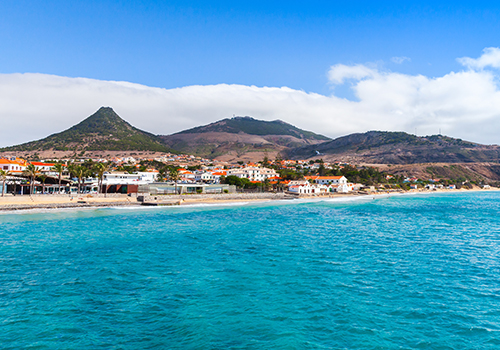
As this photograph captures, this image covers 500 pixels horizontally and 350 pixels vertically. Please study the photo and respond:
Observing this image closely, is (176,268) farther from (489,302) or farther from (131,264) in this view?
(489,302)

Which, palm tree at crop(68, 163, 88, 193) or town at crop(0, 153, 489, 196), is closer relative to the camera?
palm tree at crop(68, 163, 88, 193)

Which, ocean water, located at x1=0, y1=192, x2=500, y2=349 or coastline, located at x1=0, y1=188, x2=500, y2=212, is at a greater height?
coastline, located at x1=0, y1=188, x2=500, y2=212

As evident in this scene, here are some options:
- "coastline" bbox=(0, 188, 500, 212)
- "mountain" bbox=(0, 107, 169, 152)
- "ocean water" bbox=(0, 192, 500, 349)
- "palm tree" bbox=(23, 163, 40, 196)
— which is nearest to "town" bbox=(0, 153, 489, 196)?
"palm tree" bbox=(23, 163, 40, 196)

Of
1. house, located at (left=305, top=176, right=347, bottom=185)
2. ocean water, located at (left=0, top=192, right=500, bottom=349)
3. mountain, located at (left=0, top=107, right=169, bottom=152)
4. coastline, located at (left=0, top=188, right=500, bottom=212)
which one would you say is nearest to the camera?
ocean water, located at (left=0, top=192, right=500, bottom=349)

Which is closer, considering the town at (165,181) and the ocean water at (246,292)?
the ocean water at (246,292)

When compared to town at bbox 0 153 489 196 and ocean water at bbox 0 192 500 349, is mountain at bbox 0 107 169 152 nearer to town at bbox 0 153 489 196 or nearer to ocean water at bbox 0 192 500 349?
town at bbox 0 153 489 196

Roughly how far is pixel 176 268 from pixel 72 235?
1349cm

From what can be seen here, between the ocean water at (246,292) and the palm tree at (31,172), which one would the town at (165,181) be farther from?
the ocean water at (246,292)

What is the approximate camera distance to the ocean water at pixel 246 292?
891 cm

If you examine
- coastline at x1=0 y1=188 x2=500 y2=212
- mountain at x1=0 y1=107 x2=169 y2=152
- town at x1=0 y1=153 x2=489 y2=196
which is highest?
mountain at x1=0 y1=107 x2=169 y2=152

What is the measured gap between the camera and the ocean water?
8914 mm

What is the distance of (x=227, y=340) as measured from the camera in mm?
8672

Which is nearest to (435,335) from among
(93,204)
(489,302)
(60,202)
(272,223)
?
(489,302)

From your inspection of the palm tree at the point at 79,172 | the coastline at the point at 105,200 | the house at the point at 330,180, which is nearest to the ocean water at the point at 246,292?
the coastline at the point at 105,200
